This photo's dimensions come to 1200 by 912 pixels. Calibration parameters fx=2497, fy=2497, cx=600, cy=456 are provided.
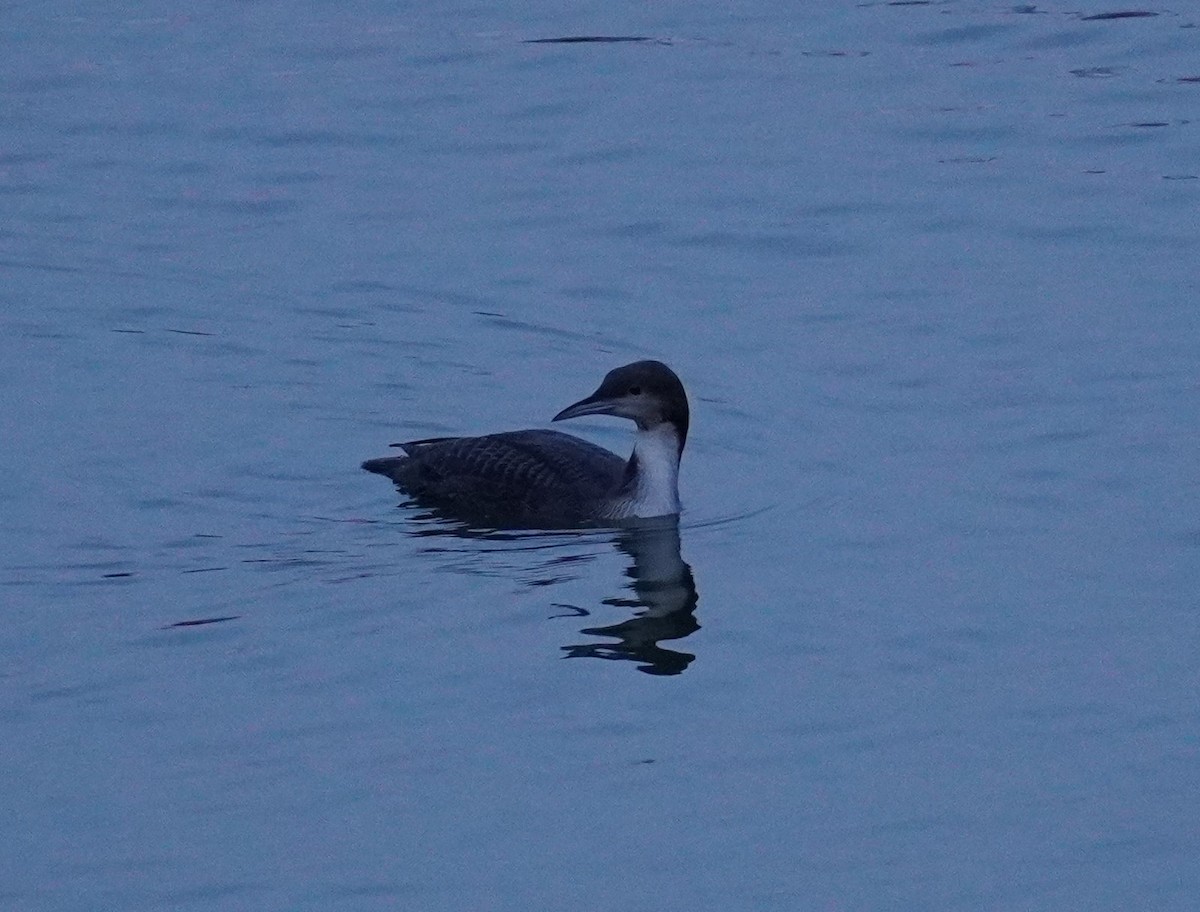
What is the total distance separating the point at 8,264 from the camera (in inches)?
597

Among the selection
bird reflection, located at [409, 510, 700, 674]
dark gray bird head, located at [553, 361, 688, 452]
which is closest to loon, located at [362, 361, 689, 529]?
dark gray bird head, located at [553, 361, 688, 452]

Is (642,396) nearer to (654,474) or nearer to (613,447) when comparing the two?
(654,474)

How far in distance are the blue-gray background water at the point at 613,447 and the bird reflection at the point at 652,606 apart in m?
0.06

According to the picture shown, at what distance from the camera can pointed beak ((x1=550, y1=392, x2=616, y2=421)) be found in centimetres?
A: 1169

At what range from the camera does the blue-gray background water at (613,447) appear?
8.09 meters

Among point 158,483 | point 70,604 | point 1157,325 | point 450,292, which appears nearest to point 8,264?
point 450,292

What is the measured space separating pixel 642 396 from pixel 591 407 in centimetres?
25

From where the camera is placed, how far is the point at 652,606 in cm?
1045

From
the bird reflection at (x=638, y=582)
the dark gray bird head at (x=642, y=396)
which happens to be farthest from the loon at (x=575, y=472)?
the bird reflection at (x=638, y=582)

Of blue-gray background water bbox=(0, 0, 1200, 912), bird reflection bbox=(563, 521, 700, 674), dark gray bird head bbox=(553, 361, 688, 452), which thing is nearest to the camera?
blue-gray background water bbox=(0, 0, 1200, 912)

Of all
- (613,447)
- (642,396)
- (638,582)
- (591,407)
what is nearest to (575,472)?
(591,407)

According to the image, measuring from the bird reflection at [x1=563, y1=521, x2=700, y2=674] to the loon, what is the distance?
0.20 meters

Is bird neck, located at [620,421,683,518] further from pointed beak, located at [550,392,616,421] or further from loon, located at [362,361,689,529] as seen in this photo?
pointed beak, located at [550,392,616,421]

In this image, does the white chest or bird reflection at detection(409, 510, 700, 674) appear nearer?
bird reflection at detection(409, 510, 700, 674)
